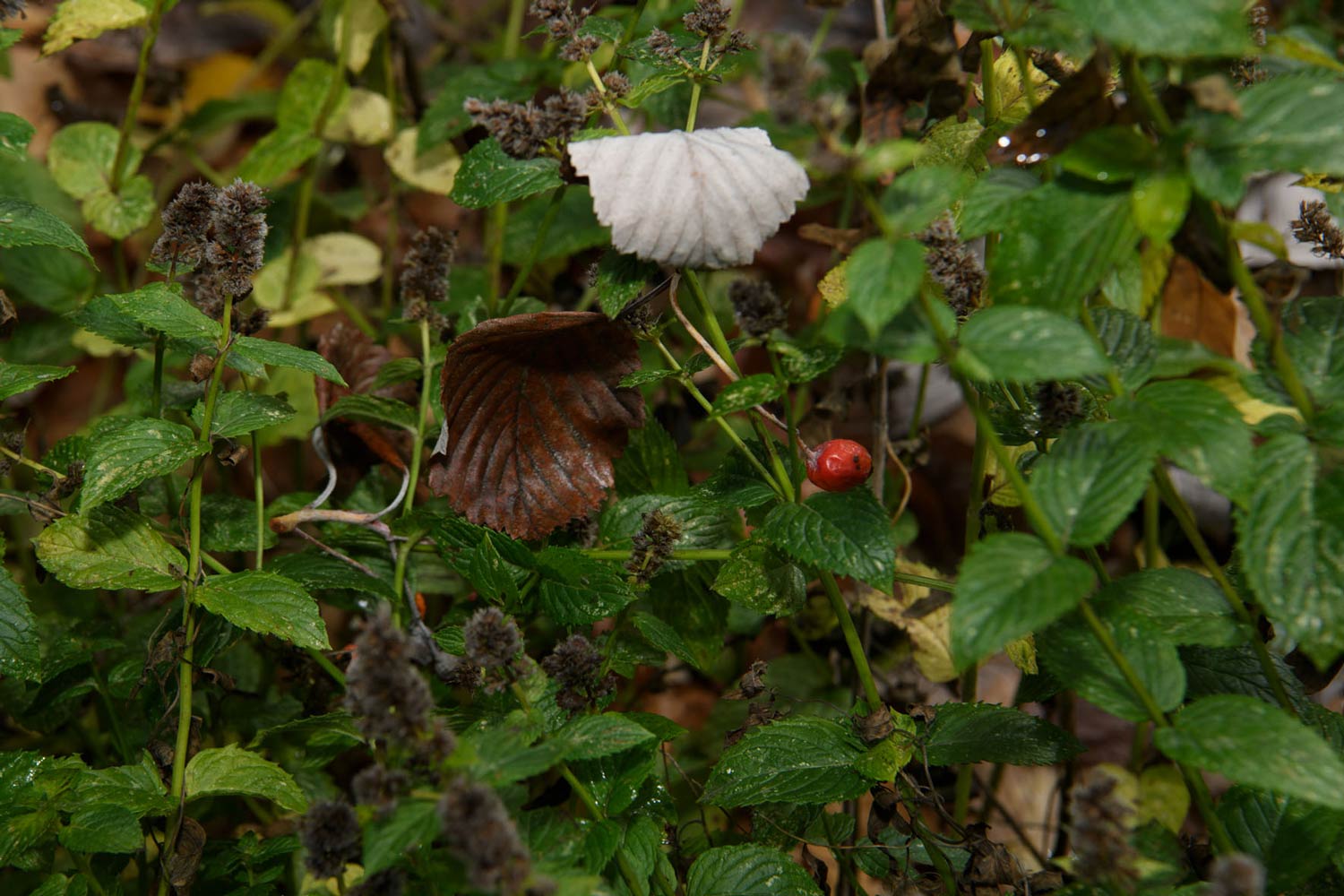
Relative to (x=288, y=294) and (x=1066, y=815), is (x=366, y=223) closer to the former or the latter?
(x=288, y=294)

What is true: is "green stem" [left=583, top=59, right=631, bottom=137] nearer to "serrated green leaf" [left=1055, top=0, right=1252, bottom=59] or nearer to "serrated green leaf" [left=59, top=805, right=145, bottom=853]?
"serrated green leaf" [left=1055, top=0, right=1252, bottom=59]

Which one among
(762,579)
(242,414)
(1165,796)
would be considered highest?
(242,414)

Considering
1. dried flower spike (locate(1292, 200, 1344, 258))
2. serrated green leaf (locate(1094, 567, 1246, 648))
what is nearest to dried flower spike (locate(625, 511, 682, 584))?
serrated green leaf (locate(1094, 567, 1246, 648))

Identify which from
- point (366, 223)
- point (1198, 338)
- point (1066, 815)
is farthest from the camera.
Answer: point (366, 223)

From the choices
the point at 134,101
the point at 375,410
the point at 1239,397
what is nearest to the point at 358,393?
the point at 375,410

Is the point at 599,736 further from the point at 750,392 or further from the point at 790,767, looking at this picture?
the point at 750,392

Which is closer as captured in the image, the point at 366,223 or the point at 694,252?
the point at 694,252

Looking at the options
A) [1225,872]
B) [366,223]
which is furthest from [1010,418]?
[366,223]
